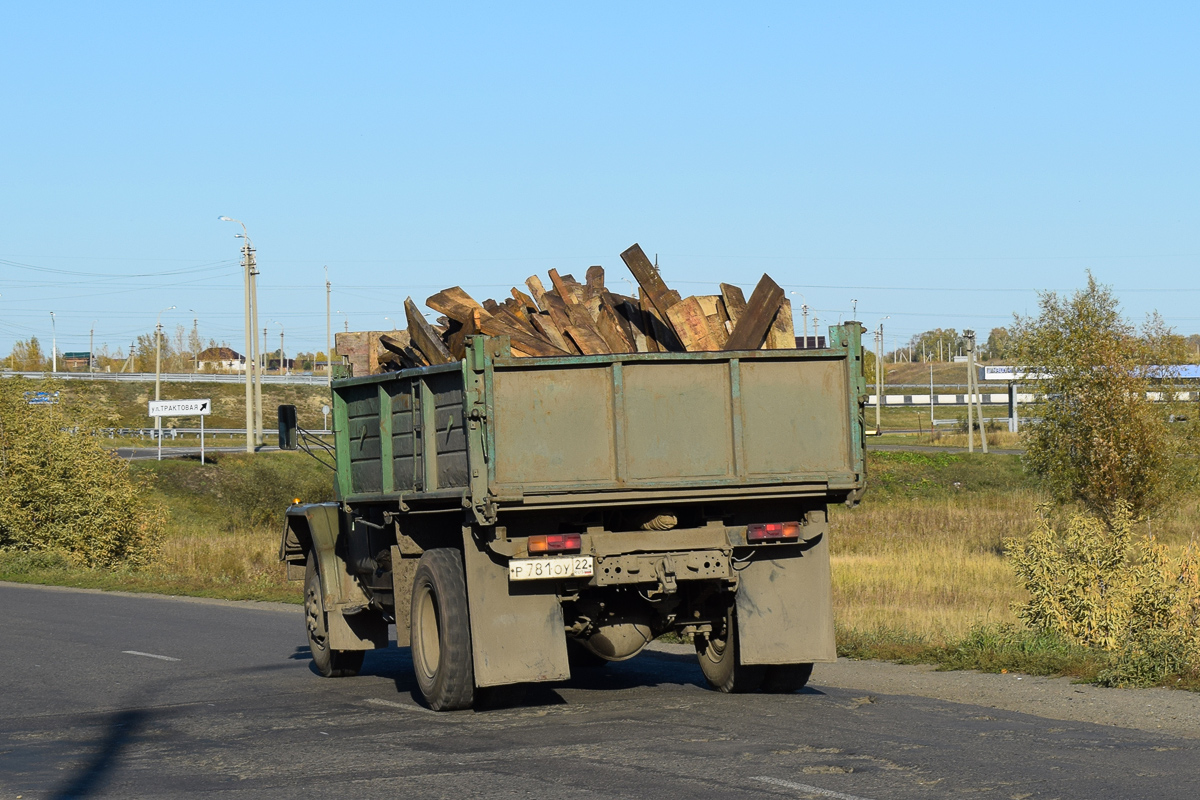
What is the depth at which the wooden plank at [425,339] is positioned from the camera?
10.1 metres

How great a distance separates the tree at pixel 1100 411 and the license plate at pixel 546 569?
71.2ft

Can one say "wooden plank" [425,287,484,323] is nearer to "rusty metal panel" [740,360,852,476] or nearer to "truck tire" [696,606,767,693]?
"rusty metal panel" [740,360,852,476]

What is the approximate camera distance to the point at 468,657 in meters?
9.30

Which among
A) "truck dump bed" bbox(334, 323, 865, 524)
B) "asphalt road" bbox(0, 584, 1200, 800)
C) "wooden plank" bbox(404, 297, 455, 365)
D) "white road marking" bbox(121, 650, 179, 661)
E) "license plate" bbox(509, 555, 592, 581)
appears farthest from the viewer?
"white road marking" bbox(121, 650, 179, 661)

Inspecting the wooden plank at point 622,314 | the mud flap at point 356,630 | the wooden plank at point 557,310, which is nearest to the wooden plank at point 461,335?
the wooden plank at point 557,310

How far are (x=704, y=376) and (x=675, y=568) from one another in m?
1.31

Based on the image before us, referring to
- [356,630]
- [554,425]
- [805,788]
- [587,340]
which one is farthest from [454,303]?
[805,788]

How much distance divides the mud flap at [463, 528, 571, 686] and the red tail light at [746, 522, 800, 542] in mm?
1406

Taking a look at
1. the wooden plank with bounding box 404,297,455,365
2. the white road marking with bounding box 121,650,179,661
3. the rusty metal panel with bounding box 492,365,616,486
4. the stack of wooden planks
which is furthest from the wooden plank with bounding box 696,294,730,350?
the white road marking with bounding box 121,650,179,661

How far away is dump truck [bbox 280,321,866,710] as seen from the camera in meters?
8.75

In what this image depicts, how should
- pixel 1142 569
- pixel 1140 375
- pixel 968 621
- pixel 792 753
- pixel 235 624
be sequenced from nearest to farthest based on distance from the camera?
pixel 792 753, pixel 1142 569, pixel 968 621, pixel 235 624, pixel 1140 375

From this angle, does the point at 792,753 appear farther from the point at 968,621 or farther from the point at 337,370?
the point at 968,621

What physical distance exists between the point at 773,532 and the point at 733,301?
1.79m

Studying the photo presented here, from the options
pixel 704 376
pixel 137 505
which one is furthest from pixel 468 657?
pixel 137 505
